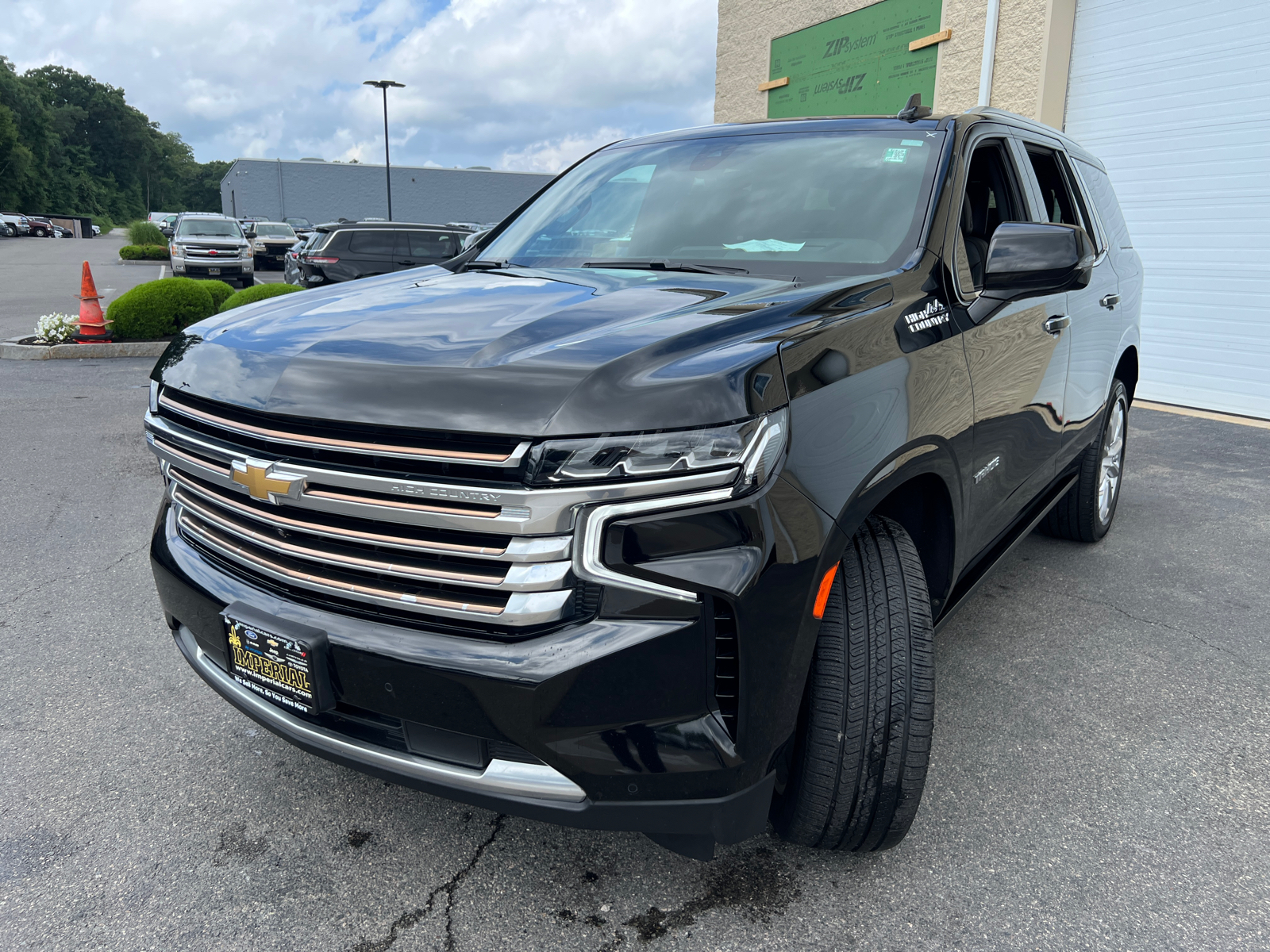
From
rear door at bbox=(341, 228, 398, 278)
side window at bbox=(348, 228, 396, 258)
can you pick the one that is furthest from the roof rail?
side window at bbox=(348, 228, 396, 258)

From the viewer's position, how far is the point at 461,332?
6.57 ft

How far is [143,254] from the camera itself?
33188 mm

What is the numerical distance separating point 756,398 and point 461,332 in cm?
71

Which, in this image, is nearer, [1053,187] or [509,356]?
[509,356]

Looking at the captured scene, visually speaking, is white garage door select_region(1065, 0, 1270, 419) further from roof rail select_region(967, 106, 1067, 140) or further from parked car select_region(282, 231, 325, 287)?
parked car select_region(282, 231, 325, 287)

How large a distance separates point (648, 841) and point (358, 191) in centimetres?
6513

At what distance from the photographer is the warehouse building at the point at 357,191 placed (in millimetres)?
60312

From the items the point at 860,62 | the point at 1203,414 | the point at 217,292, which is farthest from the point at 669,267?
the point at 217,292

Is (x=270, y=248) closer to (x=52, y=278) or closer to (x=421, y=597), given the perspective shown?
(x=52, y=278)

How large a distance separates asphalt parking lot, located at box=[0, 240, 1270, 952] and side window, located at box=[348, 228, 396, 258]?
1332 cm

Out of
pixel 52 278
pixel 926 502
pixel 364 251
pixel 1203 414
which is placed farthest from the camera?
pixel 52 278

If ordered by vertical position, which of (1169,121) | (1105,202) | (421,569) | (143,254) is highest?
(1169,121)

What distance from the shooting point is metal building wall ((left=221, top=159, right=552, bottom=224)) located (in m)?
60.3

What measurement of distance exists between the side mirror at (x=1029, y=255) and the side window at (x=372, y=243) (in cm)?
1514
